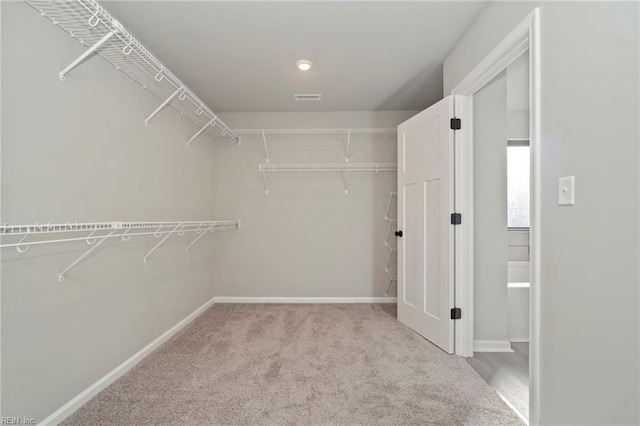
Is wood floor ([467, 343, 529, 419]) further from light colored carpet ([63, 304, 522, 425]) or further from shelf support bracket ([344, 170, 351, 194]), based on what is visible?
shelf support bracket ([344, 170, 351, 194])

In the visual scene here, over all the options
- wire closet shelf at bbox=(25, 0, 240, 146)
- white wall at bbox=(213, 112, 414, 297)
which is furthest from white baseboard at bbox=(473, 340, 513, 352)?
wire closet shelf at bbox=(25, 0, 240, 146)

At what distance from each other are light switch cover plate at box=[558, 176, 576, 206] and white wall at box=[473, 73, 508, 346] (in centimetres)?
126

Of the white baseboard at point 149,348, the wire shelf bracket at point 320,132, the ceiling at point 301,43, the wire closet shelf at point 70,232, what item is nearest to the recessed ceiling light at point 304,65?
the ceiling at point 301,43

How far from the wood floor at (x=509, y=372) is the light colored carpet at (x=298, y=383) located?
0.29 ft

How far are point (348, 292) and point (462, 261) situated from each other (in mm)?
1828

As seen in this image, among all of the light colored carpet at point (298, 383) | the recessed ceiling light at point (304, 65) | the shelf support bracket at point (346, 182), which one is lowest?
the light colored carpet at point (298, 383)

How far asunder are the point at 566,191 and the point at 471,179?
1139 millimetres

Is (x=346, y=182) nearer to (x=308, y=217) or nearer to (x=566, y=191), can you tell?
(x=308, y=217)

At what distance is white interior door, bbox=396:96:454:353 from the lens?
250 cm

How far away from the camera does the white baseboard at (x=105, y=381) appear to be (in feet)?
5.45

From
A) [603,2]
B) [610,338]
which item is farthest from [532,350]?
[603,2]

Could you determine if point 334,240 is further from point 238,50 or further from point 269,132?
point 238,50

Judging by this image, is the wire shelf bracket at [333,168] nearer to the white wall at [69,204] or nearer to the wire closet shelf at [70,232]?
the white wall at [69,204]

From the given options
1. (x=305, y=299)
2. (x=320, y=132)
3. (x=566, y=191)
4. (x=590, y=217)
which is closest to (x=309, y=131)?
(x=320, y=132)
